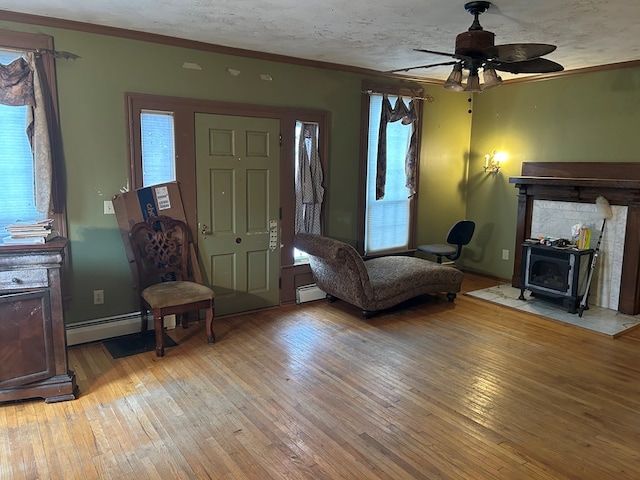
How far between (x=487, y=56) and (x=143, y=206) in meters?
2.94

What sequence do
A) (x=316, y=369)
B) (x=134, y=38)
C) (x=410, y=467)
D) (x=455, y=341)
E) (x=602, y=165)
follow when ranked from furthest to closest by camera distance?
(x=602, y=165)
(x=455, y=341)
(x=134, y=38)
(x=316, y=369)
(x=410, y=467)

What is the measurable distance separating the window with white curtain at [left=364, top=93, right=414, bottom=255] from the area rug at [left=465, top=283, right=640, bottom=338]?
116cm

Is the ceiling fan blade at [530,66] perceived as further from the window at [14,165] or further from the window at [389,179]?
the window at [14,165]

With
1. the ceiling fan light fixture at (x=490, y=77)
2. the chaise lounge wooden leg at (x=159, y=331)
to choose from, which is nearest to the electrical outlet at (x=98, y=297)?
the chaise lounge wooden leg at (x=159, y=331)

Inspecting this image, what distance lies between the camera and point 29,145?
3.51 meters

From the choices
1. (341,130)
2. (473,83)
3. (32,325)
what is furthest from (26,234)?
(341,130)

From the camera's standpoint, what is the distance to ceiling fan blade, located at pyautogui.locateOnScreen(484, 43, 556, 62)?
262 centimetres

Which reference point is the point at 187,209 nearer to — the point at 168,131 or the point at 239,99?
the point at 168,131

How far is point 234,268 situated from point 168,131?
143 centimetres

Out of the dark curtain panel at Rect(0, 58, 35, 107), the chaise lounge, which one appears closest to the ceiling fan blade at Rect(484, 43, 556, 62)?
the chaise lounge

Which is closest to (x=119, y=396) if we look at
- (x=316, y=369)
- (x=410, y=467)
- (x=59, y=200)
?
(x=316, y=369)

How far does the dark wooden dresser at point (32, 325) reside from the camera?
9.14 feet

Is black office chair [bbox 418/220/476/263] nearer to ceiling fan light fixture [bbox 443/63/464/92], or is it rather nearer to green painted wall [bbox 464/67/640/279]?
green painted wall [bbox 464/67/640/279]

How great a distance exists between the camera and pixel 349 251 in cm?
434
